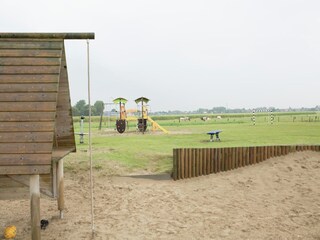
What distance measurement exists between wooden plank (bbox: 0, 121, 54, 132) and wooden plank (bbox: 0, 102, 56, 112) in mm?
254

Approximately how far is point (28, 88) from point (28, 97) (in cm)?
19

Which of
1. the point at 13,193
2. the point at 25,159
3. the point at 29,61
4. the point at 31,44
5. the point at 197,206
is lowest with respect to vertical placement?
the point at 197,206

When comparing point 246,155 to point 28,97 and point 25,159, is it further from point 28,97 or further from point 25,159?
point 25,159

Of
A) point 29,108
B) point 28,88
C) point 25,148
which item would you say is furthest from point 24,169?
point 28,88

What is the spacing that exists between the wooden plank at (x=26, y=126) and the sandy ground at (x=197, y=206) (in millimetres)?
3793

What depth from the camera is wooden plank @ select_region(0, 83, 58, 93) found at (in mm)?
6422

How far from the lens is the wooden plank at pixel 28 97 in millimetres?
6352

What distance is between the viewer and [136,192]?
12.3m

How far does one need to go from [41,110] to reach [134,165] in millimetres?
9213

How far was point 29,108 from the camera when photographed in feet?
20.6

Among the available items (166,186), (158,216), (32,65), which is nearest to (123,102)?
(166,186)

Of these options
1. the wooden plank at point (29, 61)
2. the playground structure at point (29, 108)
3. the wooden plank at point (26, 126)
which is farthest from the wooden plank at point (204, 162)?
the wooden plank at point (26, 126)

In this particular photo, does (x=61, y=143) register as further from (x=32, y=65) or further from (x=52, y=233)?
(x=32, y=65)

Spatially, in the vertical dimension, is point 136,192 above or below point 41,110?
below
